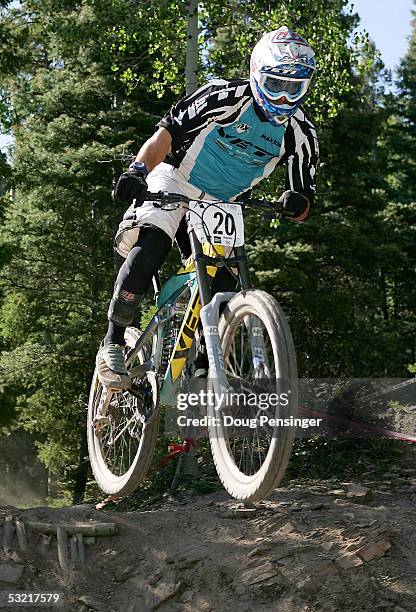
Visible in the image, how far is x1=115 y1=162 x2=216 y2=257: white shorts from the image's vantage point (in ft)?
18.5

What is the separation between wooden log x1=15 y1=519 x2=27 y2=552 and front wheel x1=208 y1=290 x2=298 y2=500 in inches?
129

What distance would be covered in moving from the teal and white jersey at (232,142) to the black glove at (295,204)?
0.52 ft

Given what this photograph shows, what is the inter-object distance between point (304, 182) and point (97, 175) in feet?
40.8

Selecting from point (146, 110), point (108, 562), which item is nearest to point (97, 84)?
point (146, 110)

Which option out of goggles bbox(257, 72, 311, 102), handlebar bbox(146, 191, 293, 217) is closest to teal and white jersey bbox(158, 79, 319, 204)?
goggles bbox(257, 72, 311, 102)

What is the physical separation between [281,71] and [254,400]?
1.97 metres

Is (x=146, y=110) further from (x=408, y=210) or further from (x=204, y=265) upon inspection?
(x=204, y=265)

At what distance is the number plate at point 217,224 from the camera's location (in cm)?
530

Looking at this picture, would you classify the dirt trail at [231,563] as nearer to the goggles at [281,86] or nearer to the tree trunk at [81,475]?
the goggles at [281,86]

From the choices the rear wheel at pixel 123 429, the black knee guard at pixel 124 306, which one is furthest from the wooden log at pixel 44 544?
the black knee guard at pixel 124 306

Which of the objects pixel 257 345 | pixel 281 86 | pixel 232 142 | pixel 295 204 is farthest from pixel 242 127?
pixel 257 345

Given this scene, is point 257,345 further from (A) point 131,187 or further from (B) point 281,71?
(B) point 281,71

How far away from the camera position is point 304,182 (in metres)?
5.87

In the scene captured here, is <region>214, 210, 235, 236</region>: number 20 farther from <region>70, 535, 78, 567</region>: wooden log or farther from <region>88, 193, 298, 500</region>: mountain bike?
<region>70, 535, 78, 567</region>: wooden log
